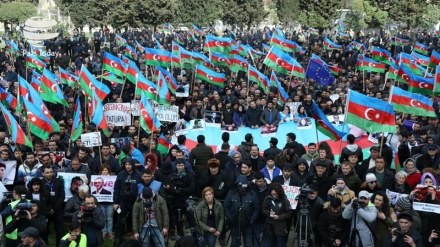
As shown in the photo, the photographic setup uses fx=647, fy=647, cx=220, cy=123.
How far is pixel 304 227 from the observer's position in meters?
9.30

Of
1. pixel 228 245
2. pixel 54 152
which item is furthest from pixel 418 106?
pixel 54 152

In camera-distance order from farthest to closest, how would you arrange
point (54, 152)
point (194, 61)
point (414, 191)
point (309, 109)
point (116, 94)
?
1. point (194, 61)
2. point (116, 94)
3. point (309, 109)
4. point (54, 152)
5. point (414, 191)

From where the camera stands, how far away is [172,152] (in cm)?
1188

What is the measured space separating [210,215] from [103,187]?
2.22 m

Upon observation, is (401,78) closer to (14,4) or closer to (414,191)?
(414,191)

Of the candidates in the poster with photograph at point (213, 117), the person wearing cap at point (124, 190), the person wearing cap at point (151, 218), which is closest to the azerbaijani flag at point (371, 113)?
Result: the person wearing cap at point (124, 190)

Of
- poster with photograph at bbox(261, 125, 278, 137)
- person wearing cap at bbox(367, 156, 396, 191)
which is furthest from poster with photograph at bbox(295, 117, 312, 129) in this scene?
person wearing cap at bbox(367, 156, 396, 191)

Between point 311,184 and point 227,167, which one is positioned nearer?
point 311,184

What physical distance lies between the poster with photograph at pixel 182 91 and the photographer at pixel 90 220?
1110 centimetres

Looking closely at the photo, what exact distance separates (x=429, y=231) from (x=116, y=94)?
12412 mm

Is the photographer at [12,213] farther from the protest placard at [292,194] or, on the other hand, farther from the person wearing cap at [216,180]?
the protest placard at [292,194]

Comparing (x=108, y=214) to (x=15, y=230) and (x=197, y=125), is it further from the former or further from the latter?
(x=197, y=125)

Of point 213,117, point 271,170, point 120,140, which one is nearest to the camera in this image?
point 271,170

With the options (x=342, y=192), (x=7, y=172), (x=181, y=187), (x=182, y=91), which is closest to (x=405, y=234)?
(x=342, y=192)
